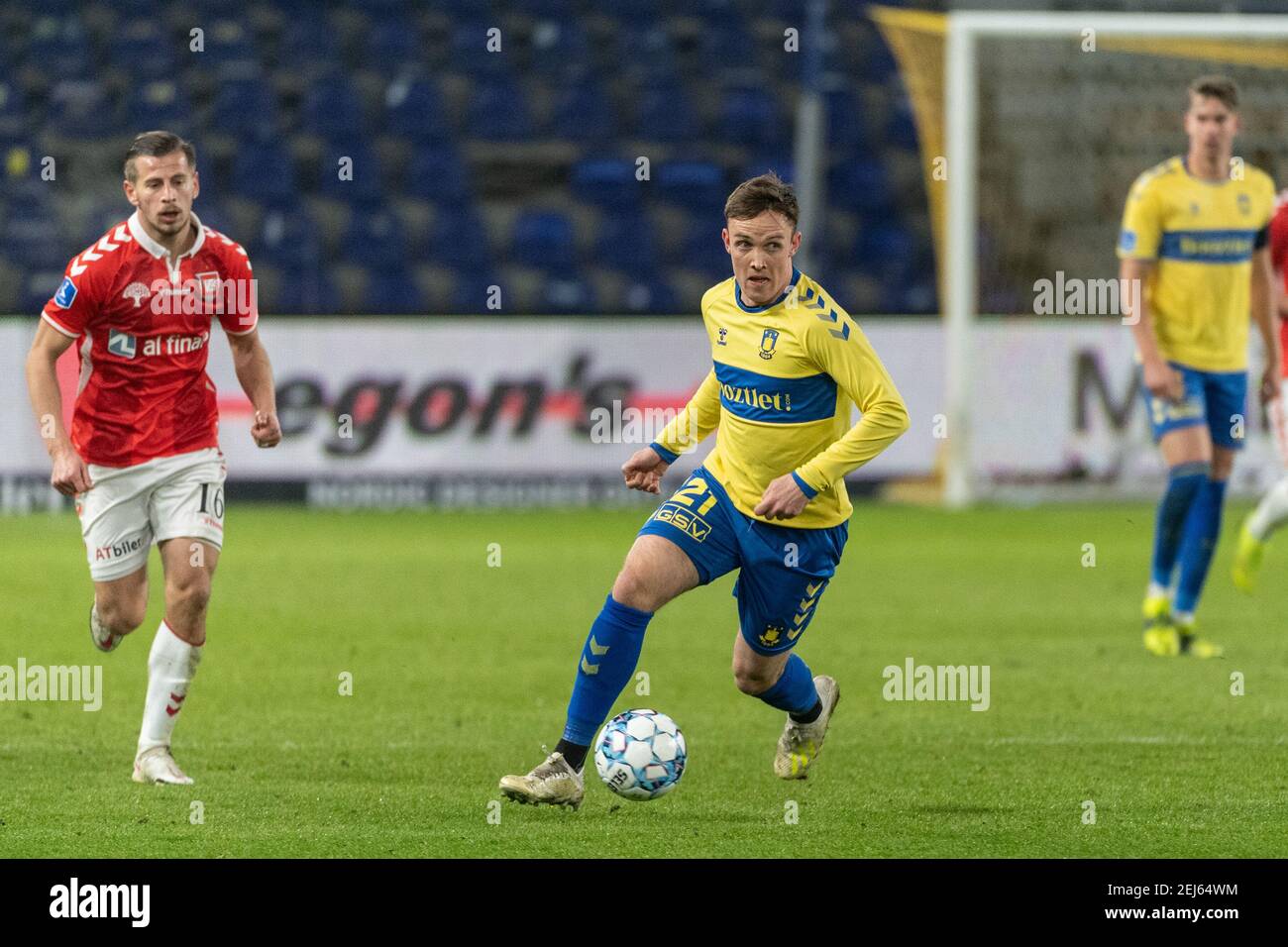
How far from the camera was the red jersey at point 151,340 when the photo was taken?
6.57m

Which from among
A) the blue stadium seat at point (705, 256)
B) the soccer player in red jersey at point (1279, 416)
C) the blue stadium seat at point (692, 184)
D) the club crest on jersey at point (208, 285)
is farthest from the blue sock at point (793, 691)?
the blue stadium seat at point (692, 184)

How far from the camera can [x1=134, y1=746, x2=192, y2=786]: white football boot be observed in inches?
251

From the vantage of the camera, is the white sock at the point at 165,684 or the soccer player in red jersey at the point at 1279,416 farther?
the soccer player in red jersey at the point at 1279,416

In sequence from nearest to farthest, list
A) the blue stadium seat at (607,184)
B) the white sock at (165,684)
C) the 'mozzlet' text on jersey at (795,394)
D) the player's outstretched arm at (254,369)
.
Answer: the 'mozzlet' text on jersey at (795,394) < the white sock at (165,684) < the player's outstretched arm at (254,369) < the blue stadium seat at (607,184)

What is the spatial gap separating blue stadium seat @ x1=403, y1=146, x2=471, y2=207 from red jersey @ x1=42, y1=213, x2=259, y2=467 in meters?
13.5

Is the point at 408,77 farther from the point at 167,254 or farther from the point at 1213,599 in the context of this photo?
the point at 167,254

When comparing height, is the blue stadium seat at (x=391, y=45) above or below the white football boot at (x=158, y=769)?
above

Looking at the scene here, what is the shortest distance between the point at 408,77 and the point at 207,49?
1941 millimetres

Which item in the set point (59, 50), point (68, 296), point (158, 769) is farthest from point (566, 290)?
point (158, 769)

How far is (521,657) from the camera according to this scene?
961 centimetres

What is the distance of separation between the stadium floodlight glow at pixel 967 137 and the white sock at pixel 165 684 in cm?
1163

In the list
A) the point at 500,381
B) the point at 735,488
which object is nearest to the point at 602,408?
the point at 500,381

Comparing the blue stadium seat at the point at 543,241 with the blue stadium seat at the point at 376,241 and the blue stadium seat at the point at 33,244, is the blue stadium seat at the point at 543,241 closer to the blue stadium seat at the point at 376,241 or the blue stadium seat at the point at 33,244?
the blue stadium seat at the point at 376,241

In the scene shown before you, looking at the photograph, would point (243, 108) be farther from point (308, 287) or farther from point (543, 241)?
point (543, 241)
